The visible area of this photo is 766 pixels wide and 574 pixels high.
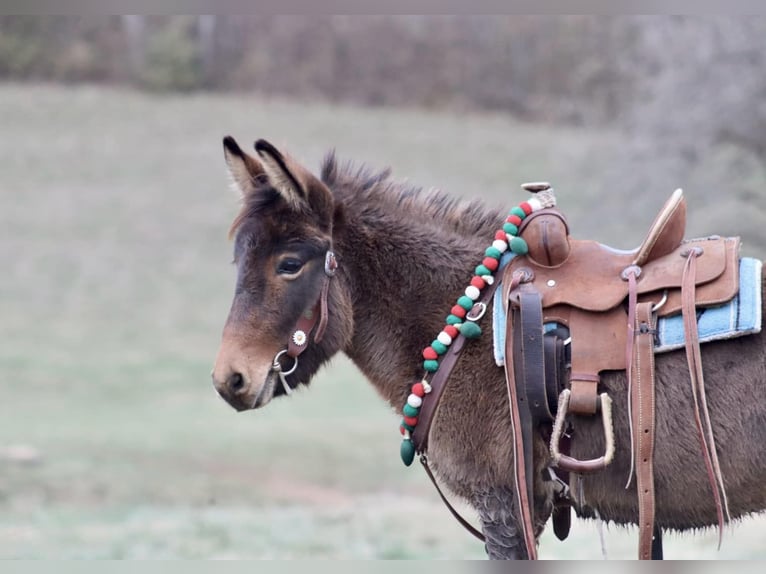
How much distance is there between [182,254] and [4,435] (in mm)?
9625

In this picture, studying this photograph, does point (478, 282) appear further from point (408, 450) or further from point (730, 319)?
point (730, 319)

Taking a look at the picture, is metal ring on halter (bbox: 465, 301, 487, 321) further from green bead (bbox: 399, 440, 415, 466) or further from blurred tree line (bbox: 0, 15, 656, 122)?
blurred tree line (bbox: 0, 15, 656, 122)

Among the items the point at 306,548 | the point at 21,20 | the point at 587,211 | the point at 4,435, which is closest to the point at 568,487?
the point at 306,548

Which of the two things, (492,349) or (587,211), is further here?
(587,211)

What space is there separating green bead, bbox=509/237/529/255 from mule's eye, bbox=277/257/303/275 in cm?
88

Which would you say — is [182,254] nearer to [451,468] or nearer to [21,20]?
[21,20]

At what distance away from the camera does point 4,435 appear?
49.5 feet

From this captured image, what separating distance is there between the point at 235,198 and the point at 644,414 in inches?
84.7

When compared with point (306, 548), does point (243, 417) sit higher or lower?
lower

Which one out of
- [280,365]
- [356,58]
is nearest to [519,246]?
[280,365]

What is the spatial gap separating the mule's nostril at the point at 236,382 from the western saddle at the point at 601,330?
3.57ft

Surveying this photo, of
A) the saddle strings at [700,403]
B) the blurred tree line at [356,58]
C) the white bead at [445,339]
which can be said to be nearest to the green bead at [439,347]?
the white bead at [445,339]

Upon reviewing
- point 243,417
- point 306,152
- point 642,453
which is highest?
point 642,453

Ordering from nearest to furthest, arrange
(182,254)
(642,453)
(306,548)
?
(642,453) → (306,548) → (182,254)
